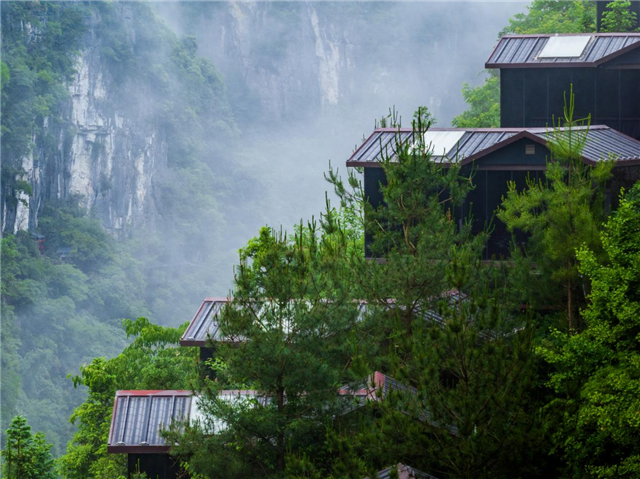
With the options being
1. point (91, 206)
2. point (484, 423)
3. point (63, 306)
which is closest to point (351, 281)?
point (484, 423)

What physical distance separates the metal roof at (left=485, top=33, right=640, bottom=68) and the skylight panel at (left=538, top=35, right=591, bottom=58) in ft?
0.36

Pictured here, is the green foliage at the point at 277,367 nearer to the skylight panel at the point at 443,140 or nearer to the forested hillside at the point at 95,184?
the skylight panel at the point at 443,140

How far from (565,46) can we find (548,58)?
1.22 m

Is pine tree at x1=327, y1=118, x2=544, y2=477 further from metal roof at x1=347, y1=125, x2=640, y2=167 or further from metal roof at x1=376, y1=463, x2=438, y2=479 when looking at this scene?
metal roof at x1=347, y1=125, x2=640, y2=167

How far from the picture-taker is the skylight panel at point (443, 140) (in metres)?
28.4

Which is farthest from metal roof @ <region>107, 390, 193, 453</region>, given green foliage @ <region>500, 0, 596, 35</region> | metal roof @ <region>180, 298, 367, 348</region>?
green foliage @ <region>500, 0, 596, 35</region>

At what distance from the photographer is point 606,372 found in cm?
1739

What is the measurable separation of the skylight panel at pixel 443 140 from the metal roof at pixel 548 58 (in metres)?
4.14

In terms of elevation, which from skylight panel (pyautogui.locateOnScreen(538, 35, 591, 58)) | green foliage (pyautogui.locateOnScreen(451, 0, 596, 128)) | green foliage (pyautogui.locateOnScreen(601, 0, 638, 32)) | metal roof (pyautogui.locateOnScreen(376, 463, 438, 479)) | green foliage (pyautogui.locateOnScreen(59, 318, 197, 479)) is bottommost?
metal roof (pyautogui.locateOnScreen(376, 463, 438, 479))

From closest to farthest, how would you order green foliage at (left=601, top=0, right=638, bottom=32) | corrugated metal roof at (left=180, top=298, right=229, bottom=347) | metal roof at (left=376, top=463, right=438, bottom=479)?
metal roof at (left=376, top=463, right=438, bottom=479) < corrugated metal roof at (left=180, top=298, right=229, bottom=347) < green foliage at (left=601, top=0, right=638, bottom=32)

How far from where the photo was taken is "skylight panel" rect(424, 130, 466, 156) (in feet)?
93.1

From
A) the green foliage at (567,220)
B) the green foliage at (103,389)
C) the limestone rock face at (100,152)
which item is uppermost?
the limestone rock face at (100,152)

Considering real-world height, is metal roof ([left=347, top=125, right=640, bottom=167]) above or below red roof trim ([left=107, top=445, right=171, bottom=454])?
above

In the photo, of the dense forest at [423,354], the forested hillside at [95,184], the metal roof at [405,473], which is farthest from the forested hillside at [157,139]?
the metal roof at [405,473]
